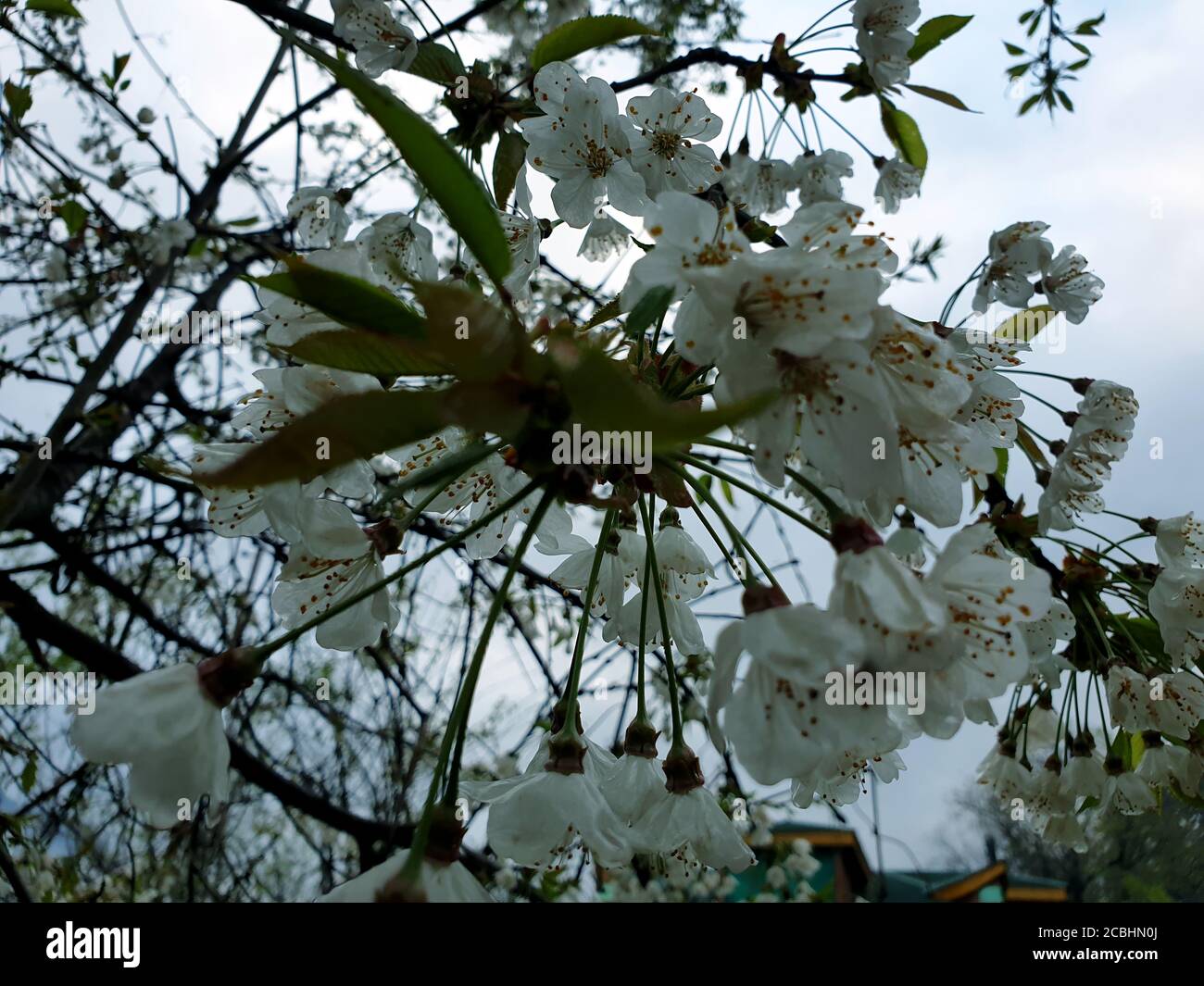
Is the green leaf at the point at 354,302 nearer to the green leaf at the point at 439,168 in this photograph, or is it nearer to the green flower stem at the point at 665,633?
the green leaf at the point at 439,168

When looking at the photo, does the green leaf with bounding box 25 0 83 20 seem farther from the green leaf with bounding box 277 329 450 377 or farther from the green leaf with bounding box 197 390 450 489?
the green leaf with bounding box 197 390 450 489

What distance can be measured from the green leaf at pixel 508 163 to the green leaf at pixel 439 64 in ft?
0.50

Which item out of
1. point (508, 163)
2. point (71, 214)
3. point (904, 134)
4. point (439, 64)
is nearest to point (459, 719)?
point (508, 163)

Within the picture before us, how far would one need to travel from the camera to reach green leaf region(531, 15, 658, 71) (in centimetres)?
125

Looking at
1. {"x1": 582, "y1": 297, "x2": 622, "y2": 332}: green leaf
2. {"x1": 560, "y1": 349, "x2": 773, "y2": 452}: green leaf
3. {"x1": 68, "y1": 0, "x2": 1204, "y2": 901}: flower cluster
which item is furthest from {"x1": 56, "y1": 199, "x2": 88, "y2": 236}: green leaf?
{"x1": 560, "y1": 349, "x2": 773, "y2": 452}: green leaf

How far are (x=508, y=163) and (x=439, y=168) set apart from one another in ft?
2.85

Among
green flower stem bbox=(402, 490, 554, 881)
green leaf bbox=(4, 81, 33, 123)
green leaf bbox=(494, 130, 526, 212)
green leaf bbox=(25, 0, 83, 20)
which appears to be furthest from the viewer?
green leaf bbox=(4, 81, 33, 123)

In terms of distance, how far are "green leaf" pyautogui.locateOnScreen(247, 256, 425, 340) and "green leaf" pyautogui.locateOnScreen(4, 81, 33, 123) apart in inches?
78.1

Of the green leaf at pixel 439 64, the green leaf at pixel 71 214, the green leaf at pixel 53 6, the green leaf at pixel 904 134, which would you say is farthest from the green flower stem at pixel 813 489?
the green leaf at pixel 71 214

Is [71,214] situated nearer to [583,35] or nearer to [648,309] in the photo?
[583,35]
